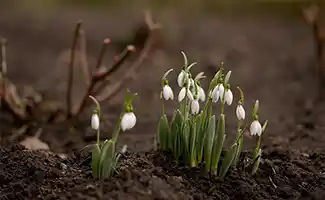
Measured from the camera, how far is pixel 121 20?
848 cm

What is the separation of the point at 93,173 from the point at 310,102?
2619 mm

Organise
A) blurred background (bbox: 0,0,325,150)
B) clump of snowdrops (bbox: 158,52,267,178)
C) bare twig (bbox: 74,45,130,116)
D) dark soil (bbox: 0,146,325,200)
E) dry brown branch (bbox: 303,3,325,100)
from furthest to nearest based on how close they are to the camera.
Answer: dry brown branch (bbox: 303,3,325,100)
blurred background (bbox: 0,0,325,150)
bare twig (bbox: 74,45,130,116)
clump of snowdrops (bbox: 158,52,267,178)
dark soil (bbox: 0,146,325,200)

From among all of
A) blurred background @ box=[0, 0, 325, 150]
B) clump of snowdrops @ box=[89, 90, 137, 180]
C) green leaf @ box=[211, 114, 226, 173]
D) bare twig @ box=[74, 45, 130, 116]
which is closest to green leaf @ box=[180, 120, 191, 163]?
green leaf @ box=[211, 114, 226, 173]

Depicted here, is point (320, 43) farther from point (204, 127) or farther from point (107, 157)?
point (107, 157)

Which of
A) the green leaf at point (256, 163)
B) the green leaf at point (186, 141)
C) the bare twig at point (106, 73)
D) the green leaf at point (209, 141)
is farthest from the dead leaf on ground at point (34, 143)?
the green leaf at point (256, 163)

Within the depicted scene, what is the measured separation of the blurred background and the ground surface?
12 millimetres

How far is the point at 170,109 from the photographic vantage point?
4367 millimetres

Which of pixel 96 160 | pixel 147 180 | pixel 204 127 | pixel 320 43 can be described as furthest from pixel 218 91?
pixel 320 43

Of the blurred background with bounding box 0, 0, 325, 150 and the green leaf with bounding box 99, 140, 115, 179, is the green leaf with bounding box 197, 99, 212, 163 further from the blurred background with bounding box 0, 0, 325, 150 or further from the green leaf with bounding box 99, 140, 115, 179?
the blurred background with bounding box 0, 0, 325, 150

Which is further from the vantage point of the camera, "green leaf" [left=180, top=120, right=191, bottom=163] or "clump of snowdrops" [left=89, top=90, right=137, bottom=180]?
"green leaf" [left=180, top=120, right=191, bottom=163]

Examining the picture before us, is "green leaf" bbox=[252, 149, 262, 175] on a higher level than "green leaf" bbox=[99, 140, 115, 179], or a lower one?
lower

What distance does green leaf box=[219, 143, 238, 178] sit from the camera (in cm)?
239

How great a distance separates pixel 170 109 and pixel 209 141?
199 centimetres

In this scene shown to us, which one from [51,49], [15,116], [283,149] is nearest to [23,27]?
[51,49]
